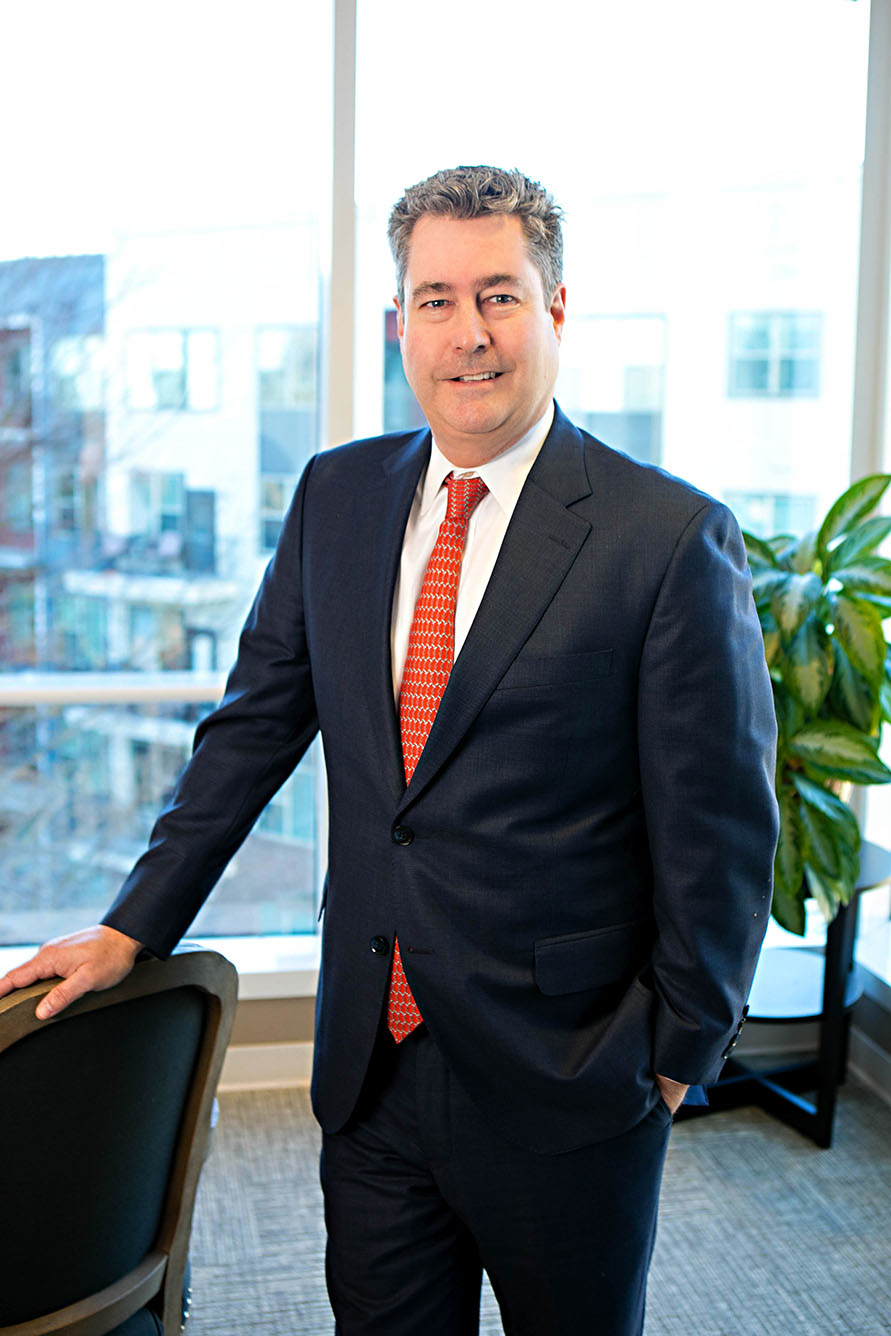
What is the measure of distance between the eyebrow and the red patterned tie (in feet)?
0.73

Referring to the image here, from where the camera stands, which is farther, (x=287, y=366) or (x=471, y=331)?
(x=287, y=366)

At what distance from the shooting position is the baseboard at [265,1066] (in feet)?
10.5

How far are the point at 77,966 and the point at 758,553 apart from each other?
1.99 m

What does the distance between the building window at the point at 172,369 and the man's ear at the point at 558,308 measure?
1735mm

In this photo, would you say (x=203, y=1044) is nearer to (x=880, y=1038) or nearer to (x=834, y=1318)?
(x=834, y=1318)

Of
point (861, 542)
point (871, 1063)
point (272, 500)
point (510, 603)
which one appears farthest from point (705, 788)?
point (871, 1063)

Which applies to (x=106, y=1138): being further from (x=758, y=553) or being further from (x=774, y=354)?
(x=774, y=354)

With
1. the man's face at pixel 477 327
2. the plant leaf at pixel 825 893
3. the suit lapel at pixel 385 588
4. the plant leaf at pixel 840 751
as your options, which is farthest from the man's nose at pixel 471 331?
the plant leaf at pixel 825 893

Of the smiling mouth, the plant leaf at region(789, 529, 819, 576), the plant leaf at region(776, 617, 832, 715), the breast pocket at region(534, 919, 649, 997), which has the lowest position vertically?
the breast pocket at region(534, 919, 649, 997)

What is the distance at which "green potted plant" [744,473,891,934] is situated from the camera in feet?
8.92

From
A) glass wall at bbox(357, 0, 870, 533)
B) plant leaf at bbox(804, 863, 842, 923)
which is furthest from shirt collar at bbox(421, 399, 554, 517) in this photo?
glass wall at bbox(357, 0, 870, 533)

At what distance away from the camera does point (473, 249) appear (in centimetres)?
145

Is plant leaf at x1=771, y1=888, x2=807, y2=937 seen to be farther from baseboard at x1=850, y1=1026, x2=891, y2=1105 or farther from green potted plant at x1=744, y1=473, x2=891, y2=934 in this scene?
baseboard at x1=850, y1=1026, x2=891, y2=1105

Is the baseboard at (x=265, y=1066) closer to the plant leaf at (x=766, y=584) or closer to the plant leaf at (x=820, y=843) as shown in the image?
the plant leaf at (x=820, y=843)
